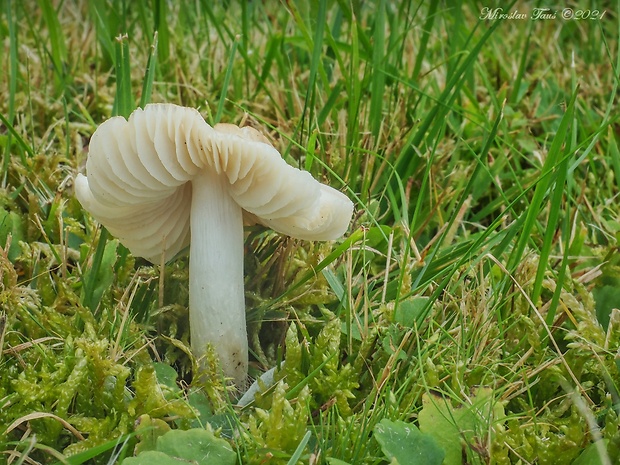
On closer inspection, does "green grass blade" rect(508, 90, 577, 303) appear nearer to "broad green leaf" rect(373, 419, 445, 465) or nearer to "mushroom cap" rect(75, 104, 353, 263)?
"mushroom cap" rect(75, 104, 353, 263)

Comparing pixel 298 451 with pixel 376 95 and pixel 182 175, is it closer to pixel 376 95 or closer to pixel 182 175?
pixel 182 175

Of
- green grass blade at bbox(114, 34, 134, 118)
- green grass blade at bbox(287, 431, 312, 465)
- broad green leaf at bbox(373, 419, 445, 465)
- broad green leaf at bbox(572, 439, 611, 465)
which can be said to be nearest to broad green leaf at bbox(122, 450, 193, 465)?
green grass blade at bbox(287, 431, 312, 465)

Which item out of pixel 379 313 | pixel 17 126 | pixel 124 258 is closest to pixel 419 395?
pixel 379 313

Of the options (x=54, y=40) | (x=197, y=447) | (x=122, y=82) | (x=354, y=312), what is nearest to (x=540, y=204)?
(x=354, y=312)

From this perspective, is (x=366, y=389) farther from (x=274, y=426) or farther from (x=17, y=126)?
(x=17, y=126)

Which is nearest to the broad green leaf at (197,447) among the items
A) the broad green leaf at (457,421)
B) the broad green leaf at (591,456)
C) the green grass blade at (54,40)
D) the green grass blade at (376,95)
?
the broad green leaf at (457,421)

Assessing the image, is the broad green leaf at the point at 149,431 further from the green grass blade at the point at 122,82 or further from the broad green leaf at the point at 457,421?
the green grass blade at the point at 122,82
